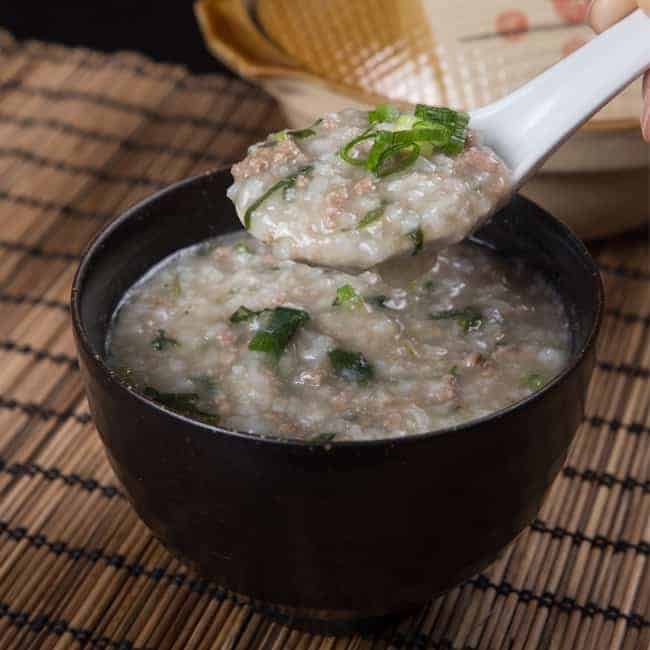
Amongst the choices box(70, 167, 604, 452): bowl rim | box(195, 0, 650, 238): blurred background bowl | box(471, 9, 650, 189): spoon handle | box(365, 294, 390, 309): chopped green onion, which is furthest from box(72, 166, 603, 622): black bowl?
box(195, 0, 650, 238): blurred background bowl

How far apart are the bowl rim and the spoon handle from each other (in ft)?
0.43

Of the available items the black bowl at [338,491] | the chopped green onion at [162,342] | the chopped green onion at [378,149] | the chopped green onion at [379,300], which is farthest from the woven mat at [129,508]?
the chopped green onion at [378,149]

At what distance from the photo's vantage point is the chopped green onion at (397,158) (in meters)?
1.60

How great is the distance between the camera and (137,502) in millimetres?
1561

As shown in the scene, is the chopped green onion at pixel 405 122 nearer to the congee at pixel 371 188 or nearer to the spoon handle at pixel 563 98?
the congee at pixel 371 188

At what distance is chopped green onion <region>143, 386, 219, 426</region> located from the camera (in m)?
1.52

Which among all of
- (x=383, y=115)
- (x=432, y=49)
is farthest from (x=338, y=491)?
(x=432, y=49)

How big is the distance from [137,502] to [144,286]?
421 mm

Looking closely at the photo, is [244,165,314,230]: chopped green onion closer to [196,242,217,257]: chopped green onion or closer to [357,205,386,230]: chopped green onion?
[357,205,386,230]: chopped green onion

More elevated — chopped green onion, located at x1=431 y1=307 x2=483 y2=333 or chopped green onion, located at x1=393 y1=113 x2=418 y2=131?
chopped green onion, located at x1=393 y1=113 x2=418 y2=131

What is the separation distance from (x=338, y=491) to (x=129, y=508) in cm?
69

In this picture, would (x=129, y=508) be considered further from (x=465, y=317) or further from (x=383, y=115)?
(x=383, y=115)

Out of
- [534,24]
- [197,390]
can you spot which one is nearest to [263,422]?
[197,390]

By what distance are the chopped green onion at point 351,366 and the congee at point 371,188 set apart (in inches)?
5.4
